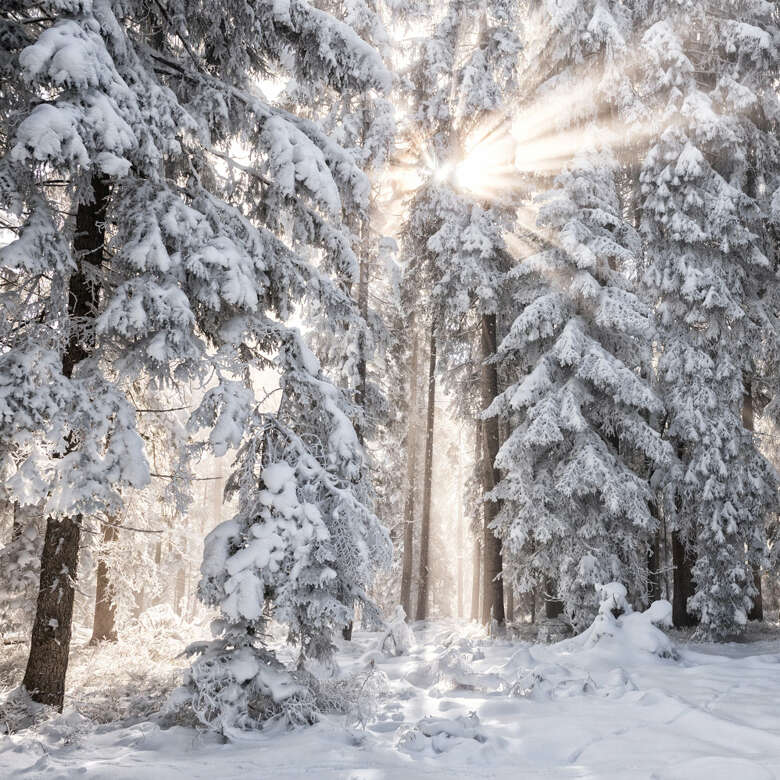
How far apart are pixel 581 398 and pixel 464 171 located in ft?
21.8

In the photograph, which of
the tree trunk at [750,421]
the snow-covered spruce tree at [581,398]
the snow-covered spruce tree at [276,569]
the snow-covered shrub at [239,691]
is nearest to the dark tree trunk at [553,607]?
the snow-covered spruce tree at [581,398]

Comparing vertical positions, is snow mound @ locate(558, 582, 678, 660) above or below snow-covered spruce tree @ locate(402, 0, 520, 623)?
below

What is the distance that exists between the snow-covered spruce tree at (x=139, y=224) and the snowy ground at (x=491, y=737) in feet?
5.34

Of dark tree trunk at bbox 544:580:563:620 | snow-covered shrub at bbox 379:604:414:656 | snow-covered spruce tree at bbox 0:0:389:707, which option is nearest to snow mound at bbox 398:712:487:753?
snow-covered spruce tree at bbox 0:0:389:707

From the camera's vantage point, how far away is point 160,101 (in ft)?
19.0

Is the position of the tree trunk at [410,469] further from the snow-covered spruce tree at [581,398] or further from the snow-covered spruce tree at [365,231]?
the snow-covered spruce tree at [581,398]

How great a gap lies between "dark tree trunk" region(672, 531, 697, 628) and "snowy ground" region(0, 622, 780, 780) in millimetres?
7208

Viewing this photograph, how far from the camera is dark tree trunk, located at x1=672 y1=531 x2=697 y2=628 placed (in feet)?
47.1

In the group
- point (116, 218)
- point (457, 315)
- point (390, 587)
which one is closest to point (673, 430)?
point (457, 315)

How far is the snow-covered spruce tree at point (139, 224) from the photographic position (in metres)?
4.69

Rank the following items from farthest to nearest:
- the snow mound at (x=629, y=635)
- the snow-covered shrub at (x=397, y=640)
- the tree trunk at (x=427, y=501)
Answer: the tree trunk at (x=427, y=501) < the snow-covered shrub at (x=397, y=640) < the snow mound at (x=629, y=635)

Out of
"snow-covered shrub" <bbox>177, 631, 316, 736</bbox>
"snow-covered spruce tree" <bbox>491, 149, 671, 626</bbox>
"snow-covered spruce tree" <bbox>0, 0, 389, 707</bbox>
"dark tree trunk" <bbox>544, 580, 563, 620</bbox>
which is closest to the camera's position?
"snow-covered spruce tree" <bbox>0, 0, 389, 707</bbox>

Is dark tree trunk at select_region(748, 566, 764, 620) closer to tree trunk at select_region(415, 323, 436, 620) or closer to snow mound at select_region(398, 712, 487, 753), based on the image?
tree trunk at select_region(415, 323, 436, 620)

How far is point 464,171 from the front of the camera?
50.1 feet
